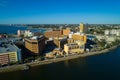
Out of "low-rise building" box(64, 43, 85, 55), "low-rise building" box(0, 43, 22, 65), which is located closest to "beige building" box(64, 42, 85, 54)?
"low-rise building" box(64, 43, 85, 55)

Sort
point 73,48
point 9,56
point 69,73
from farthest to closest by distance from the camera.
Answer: point 73,48
point 9,56
point 69,73

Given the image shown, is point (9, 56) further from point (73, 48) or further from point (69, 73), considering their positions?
point (73, 48)

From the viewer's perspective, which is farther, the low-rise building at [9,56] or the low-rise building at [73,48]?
the low-rise building at [73,48]

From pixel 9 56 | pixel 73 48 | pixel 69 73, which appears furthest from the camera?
pixel 73 48

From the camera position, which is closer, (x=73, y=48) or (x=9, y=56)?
(x=9, y=56)

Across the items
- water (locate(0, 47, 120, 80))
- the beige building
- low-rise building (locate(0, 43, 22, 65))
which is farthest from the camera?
the beige building

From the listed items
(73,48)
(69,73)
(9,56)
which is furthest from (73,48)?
(9,56)

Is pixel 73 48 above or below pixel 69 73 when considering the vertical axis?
above

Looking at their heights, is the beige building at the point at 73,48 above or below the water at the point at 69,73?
above

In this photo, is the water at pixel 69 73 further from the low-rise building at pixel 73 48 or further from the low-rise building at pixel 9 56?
the low-rise building at pixel 73 48

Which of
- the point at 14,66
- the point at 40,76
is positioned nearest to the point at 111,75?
the point at 40,76

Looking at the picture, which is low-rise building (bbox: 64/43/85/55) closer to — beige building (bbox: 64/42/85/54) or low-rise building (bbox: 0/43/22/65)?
beige building (bbox: 64/42/85/54)

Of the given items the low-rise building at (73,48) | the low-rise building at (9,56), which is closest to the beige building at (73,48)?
the low-rise building at (73,48)
